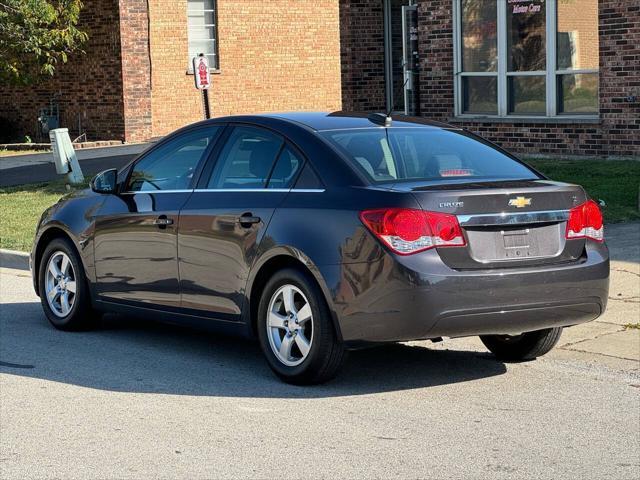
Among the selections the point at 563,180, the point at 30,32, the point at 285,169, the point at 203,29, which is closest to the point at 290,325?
the point at 285,169

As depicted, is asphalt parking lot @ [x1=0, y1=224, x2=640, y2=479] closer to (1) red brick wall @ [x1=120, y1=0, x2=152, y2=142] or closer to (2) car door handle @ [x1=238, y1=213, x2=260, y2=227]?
(2) car door handle @ [x1=238, y1=213, x2=260, y2=227]

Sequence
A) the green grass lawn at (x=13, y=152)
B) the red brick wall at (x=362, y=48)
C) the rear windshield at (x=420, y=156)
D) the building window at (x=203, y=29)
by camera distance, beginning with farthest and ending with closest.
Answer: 1. the red brick wall at (x=362, y=48)
2. the building window at (x=203, y=29)
3. the green grass lawn at (x=13, y=152)
4. the rear windshield at (x=420, y=156)

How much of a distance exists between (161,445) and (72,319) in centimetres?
326

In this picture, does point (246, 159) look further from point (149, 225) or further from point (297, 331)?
point (297, 331)

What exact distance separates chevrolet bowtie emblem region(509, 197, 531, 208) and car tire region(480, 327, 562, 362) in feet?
3.67

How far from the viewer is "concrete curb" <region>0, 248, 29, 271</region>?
43.3ft

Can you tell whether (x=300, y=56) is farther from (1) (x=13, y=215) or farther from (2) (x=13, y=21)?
(1) (x=13, y=215)

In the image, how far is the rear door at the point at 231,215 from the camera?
790 centimetres

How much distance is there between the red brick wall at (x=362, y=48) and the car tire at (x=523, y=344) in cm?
2228

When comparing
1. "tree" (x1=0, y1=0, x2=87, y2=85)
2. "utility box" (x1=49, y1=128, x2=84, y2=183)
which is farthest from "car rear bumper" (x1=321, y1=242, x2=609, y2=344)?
"tree" (x1=0, y1=0, x2=87, y2=85)

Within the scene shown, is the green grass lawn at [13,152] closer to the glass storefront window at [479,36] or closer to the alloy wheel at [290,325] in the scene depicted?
the glass storefront window at [479,36]

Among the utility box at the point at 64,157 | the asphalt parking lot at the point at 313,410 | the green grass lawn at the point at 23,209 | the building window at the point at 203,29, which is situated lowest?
the asphalt parking lot at the point at 313,410

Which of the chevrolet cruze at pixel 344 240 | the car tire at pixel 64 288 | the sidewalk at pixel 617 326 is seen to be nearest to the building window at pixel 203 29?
the sidewalk at pixel 617 326

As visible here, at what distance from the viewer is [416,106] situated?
22.7m
